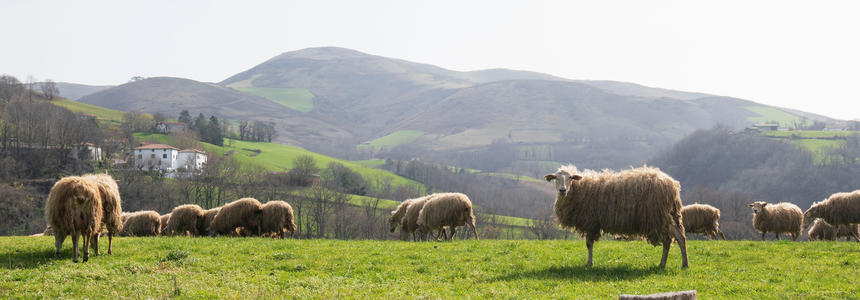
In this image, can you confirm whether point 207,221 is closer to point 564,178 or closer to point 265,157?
point 564,178

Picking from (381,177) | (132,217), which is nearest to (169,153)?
(381,177)

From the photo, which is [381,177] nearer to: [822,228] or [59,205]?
[822,228]

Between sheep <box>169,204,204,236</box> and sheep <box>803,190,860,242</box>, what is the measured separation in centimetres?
3424

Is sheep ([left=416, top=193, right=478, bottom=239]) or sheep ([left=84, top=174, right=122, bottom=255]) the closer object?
sheep ([left=84, top=174, right=122, bottom=255])

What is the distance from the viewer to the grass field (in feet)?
38.7

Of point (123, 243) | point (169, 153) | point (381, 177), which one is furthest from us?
point (381, 177)

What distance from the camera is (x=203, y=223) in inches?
1313

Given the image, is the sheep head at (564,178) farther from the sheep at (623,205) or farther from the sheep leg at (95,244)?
the sheep leg at (95,244)

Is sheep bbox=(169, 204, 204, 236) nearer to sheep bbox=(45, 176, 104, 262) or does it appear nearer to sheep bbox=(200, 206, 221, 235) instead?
sheep bbox=(200, 206, 221, 235)

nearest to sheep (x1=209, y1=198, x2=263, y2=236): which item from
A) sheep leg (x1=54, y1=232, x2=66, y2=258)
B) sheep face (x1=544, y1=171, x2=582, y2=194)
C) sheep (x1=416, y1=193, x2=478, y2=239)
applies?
sheep (x1=416, y1=193, x2=478, y2=239)

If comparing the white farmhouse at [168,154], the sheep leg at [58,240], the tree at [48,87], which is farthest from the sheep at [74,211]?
the tree at [48,87]

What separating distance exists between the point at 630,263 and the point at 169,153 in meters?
152

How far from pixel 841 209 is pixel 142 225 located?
37277 millimetres

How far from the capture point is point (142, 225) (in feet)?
105
